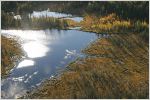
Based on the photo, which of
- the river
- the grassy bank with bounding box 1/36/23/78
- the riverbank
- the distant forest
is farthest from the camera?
the distant forest

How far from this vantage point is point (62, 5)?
109 feet

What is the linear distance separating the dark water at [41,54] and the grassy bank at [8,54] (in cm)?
34

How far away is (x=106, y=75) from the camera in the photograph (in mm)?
17547

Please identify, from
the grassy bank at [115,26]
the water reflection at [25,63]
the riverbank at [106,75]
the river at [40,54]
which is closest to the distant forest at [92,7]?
the grassy bank at [115,26]

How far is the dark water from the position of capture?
17.1 meters

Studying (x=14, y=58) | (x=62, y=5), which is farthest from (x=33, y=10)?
(x=14, y=58)

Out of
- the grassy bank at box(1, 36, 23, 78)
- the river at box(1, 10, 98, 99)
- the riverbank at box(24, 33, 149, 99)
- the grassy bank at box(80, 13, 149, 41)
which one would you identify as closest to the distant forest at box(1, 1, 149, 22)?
the grassy bank at box(80, 13, 149, 41)

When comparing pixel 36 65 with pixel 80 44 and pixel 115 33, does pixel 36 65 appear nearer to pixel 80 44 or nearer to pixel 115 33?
pixel 80 44

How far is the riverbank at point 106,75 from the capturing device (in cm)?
1577

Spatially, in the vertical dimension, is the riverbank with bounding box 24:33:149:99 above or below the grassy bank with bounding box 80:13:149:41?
below

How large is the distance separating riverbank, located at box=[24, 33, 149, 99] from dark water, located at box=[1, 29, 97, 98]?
2.25ft

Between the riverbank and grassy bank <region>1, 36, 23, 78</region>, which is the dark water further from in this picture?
the riverbank

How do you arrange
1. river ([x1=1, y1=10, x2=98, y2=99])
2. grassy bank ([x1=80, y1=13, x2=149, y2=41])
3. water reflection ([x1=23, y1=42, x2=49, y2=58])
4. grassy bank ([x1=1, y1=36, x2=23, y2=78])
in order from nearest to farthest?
river ([x1=1, y1=10, x2=98, y2=99]), grassy bank ([x1=1, y1=36, x2=23, y2=78]), water reflection ([x1=23, y1=42, x2=49, y2=58]), grassy bank ([x1=80, y1=13, x2=149, y2=41])

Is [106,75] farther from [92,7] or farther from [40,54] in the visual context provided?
[92,7]
